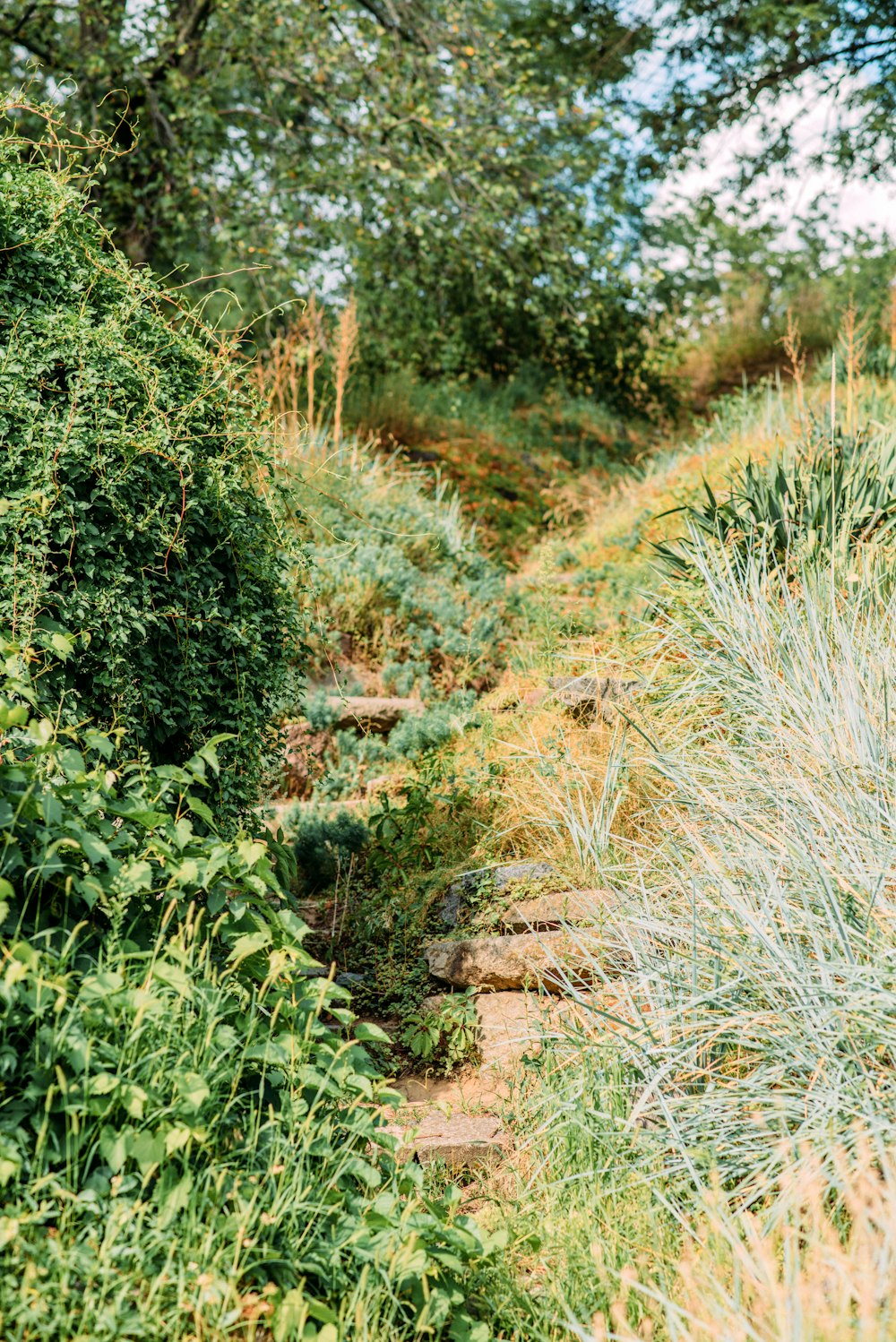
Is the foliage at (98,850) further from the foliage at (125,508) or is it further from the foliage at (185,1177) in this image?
the foliage at (125,508)

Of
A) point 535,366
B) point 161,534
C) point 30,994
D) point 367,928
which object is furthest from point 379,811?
point 535,366

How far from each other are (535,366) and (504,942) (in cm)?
1044

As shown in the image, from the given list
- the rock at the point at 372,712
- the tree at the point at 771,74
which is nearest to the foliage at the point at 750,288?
the tree at the point at 771,74

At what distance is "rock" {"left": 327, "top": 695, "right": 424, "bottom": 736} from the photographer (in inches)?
215

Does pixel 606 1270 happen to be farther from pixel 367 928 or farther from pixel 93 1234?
pixel 367 928

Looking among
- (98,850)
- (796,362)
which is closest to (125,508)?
(98,850)

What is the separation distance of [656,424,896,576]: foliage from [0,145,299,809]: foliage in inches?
95.3

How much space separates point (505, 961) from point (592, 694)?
153cm

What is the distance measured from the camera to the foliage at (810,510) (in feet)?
15.7

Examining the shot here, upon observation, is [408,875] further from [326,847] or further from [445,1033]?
[445,1033]

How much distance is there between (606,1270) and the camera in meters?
2.23

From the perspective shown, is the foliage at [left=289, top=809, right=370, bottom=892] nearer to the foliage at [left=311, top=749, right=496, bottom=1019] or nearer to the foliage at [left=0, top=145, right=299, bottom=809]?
the foliage at [left=311, top=749, right=496, bottom=1019]

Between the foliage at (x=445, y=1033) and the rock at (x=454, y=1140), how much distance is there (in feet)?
1.08

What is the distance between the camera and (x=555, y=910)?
3.62m
